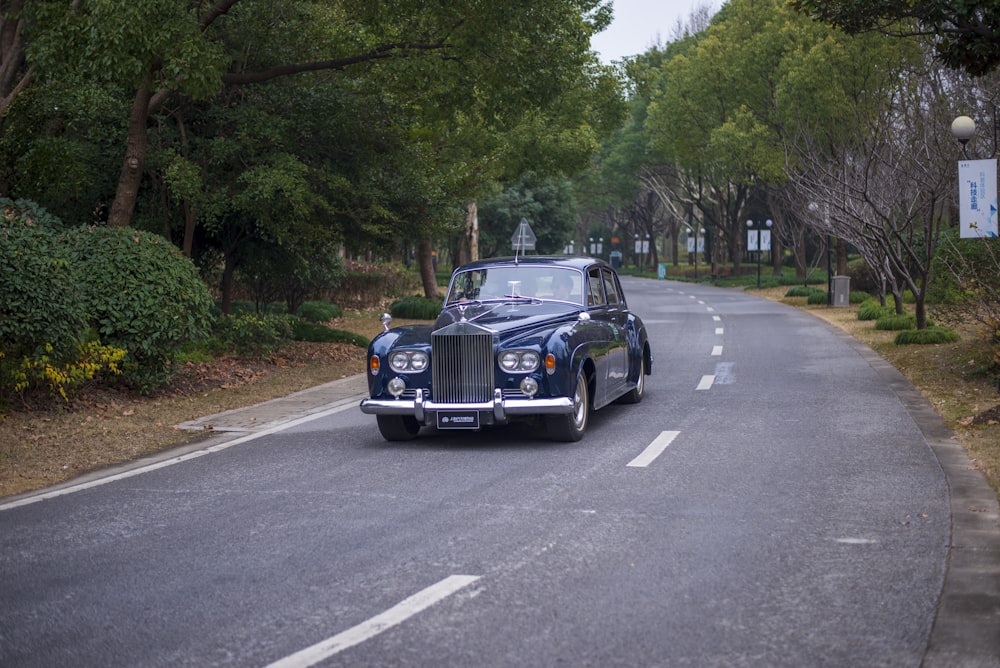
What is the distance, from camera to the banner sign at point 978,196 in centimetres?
1402

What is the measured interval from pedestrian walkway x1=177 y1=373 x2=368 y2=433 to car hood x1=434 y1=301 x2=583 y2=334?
2385mm

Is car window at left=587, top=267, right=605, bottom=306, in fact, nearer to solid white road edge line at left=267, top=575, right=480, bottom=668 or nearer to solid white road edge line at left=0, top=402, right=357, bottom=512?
solid white road edge line at left=0, top=402, right=357, bottom=512

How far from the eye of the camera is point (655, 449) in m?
9.80

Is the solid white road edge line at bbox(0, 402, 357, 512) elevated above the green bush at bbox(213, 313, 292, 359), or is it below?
below

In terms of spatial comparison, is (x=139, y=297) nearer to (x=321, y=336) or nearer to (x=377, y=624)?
(x=321, y=336)

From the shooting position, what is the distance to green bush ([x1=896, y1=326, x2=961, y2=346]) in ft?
64.9

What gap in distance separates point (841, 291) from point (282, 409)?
2637 centimetres

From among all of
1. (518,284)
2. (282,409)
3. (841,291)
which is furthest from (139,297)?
(841,291)

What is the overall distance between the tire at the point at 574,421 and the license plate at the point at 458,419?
711 millimetres

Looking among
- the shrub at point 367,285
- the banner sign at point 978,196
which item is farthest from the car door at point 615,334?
the shrub at point 367,285

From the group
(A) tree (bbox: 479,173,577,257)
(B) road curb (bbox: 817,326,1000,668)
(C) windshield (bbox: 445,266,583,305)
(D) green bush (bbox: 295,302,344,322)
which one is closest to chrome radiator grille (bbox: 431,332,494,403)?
(C) windshield (bbox: 445,266,583,305)

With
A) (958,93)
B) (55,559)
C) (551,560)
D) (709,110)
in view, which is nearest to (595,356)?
(551,560)

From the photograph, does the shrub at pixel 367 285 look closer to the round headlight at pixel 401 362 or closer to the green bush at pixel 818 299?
the green bush at pixel 818 299

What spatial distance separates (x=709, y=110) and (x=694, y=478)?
152 feet
